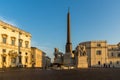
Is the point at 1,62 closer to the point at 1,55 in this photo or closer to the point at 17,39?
the point at 1,55

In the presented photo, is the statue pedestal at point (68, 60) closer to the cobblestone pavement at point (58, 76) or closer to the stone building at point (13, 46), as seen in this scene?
the stone building at point (13, 46)

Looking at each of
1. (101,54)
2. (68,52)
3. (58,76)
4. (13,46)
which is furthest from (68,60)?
(101,54)

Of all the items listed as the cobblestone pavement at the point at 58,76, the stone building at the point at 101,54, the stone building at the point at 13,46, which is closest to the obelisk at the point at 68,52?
the stone building at the point at 13,46

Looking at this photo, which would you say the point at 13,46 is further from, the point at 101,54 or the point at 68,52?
the point at 101,54

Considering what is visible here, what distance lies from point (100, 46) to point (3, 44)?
4632 cm

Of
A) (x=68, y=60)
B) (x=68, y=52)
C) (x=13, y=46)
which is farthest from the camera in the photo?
(x=13, y=46)

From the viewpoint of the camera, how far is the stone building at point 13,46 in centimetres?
4902

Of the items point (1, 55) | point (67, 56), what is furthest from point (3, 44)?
point (67, 56)

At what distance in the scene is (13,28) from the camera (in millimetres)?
54281

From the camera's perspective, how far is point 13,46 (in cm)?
5338

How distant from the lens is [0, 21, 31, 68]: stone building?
161 ft

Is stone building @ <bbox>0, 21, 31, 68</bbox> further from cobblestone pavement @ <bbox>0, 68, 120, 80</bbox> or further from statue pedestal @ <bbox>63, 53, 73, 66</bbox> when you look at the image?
cobblestone pavement @ <bbox>0, 68, 120, 80</bbox>

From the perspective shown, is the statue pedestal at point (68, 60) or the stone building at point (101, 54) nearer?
the statue pedestal at point (68, 60)

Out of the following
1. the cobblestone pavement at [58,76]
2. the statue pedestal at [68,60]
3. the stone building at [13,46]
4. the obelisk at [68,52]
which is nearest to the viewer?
the cobblestone pavement at [58,76]
